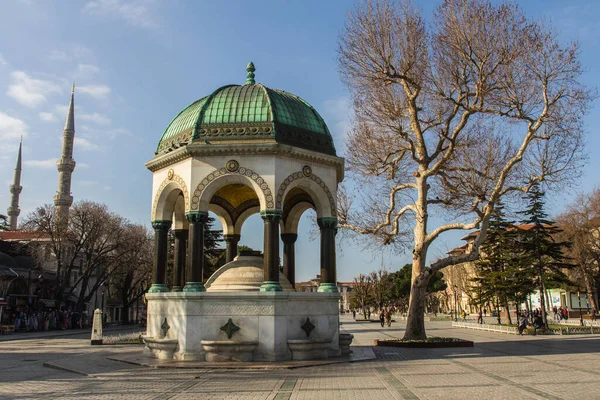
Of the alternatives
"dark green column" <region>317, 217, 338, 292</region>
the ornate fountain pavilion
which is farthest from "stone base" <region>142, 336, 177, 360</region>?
"dark green column" <region>317, 217, 338, 292</region>

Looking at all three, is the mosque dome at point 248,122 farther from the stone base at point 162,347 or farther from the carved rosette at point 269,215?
the stone base at point 162,347

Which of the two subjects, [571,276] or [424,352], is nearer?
[424,352]

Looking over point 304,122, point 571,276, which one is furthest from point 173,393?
point 571,276

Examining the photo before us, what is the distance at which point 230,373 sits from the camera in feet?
40.1

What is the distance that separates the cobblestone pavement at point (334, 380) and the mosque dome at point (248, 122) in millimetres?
6521

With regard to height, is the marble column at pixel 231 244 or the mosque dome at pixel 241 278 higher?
the marble column at pixel 231 244

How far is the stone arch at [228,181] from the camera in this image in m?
15.1

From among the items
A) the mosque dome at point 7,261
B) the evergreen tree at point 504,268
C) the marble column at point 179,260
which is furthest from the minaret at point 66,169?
the marble column at point 179,260

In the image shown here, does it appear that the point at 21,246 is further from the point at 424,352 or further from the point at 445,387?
the point at 445,387

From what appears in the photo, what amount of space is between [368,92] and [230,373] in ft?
41.6

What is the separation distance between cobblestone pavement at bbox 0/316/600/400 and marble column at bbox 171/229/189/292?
9.70 feet

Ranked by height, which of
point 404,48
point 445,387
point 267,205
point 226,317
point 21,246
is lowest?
point 445,387

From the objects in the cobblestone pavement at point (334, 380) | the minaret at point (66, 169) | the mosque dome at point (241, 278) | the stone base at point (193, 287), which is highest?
the minaret at point (66, 169)

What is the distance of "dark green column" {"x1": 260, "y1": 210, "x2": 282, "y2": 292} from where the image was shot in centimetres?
1442
